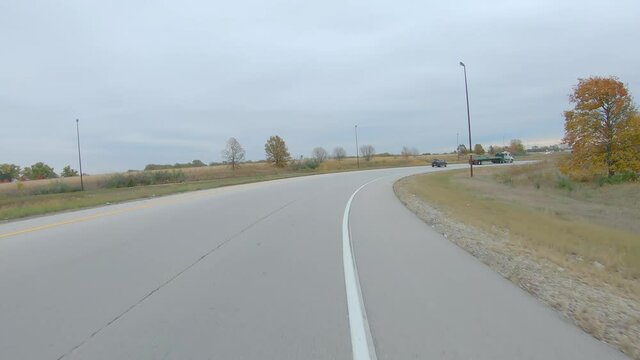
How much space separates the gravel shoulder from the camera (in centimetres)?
483

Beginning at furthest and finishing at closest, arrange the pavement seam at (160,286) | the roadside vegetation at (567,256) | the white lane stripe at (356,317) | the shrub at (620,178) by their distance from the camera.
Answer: the shrub at (620,178)
the roadside vegetation at (567,256)
the pavement seam at (160,286)
the white lane stripe at (356,317)

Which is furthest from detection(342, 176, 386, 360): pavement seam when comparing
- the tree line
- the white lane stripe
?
the tree line

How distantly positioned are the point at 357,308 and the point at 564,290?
3085 millimetres

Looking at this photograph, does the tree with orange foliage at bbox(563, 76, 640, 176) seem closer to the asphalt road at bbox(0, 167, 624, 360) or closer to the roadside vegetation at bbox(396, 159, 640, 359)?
the roadside vegetation at bbox(396, 159, 640, 359)

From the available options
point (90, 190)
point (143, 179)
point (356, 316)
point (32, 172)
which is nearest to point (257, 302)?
point (356, 316)

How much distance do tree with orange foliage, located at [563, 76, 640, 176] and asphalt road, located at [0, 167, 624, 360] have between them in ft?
112

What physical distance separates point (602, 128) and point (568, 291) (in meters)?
38.8

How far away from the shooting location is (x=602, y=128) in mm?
38938

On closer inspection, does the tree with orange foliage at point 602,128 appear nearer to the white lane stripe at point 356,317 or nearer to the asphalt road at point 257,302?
the asphalt road at point 257,302

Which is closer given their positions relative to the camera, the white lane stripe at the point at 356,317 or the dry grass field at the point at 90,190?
the white lane stripe at the point at 356,317

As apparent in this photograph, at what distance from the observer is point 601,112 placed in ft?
129

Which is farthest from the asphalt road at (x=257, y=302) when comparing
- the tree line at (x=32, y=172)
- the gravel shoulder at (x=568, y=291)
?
the tree line at (x=32, y=172)

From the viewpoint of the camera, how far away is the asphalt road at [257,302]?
434 centimetres

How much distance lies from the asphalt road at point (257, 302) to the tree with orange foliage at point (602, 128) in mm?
34280
